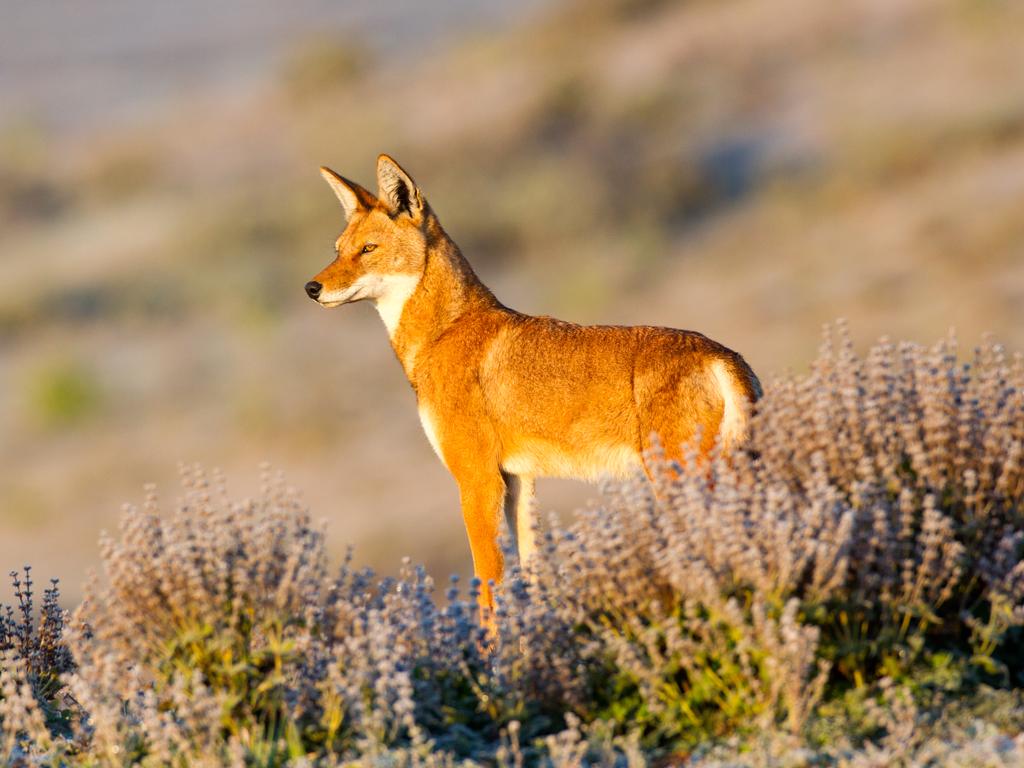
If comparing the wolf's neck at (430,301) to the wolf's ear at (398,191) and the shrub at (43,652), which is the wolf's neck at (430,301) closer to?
the wolf's ear at (398,191)

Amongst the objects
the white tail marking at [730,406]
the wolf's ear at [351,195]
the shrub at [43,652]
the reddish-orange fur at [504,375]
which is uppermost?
the wolf's ear at [351,195]

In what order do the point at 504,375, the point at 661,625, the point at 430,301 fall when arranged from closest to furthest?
the point at 661,625, the point at 504,375, the point at 430,301

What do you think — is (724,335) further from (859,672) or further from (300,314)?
(859,672)

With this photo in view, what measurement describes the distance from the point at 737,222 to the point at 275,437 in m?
11.8

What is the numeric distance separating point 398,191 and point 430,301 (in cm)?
64

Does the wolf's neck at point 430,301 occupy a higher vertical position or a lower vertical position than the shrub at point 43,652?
higher

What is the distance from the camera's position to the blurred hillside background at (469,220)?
82.8 ft

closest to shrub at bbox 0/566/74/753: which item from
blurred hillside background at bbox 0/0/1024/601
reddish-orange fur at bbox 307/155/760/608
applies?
reddish-orange fur at bbox 307/155/760/608

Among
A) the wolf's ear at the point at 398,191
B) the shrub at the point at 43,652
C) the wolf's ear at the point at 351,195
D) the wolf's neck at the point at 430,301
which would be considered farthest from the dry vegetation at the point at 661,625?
the wolf's ear at the point at 351,195

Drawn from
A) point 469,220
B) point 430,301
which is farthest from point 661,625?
point 469,220

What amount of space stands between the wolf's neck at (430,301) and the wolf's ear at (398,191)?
0.13 meters

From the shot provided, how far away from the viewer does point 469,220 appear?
34.8m

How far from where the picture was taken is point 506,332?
9.09 metres

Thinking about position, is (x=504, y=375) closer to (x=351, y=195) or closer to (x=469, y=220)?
(x=351, y=195)
